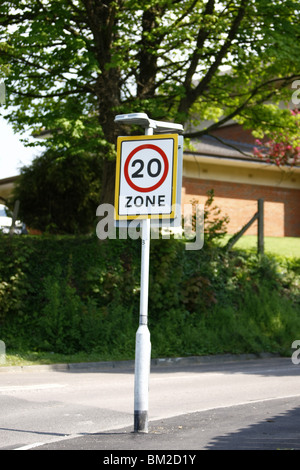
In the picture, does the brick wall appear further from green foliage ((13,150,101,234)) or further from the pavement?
the pavement

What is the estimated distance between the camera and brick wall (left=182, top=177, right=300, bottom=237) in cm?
3192

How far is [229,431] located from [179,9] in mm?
15034

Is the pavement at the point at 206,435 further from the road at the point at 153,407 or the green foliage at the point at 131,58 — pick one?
the green foliage at the point at 131,58

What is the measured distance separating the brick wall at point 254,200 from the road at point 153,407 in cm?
1773

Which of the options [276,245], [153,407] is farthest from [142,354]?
[276,245]

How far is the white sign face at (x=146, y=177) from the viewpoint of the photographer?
25.3ft

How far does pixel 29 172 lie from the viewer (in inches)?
973

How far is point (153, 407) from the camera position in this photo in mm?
9578

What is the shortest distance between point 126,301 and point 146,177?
35.2 ft

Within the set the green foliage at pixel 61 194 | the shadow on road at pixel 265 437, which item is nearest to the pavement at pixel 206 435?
the shadow on road at pixel 265 437

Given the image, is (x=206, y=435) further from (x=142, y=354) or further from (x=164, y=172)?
(x=164, y=172)
